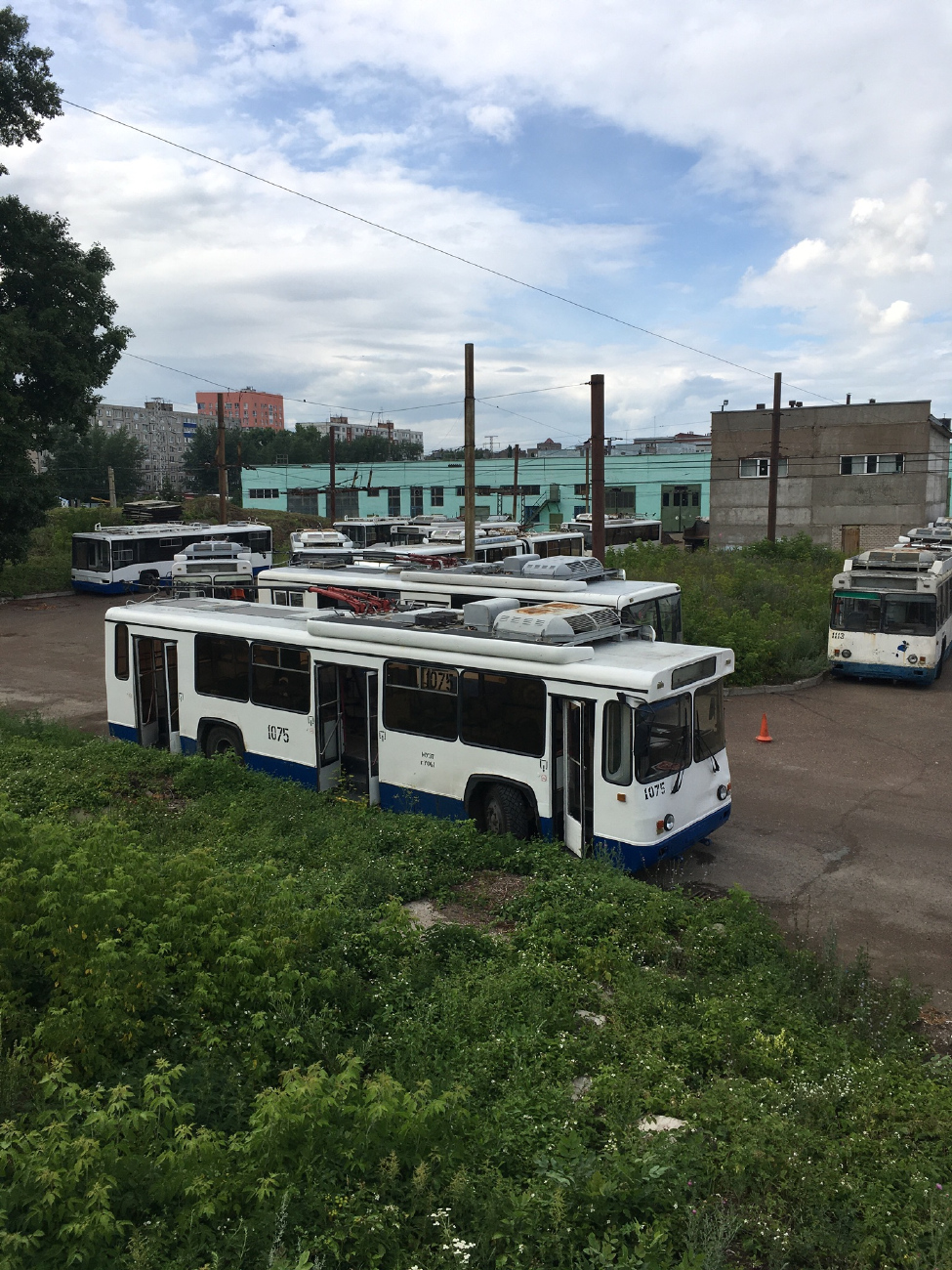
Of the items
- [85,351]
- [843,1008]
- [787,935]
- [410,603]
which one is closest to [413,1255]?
[843,1008]

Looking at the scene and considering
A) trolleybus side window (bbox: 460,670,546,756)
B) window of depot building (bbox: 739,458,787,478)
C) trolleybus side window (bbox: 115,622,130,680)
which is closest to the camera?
trolleybus side window (bbox: 460,670,546,756)

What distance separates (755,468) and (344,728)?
47637mm

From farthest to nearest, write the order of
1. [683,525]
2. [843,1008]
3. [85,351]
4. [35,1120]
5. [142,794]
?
[683,525]
[85,351]
[142,794]
[843,1008]
[35,1120]

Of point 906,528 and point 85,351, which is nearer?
point 85,351

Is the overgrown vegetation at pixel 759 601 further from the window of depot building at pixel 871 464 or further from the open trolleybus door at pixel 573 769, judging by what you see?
the window of depot building at pixel 871 464

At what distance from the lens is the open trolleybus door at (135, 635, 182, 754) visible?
48.4 ft

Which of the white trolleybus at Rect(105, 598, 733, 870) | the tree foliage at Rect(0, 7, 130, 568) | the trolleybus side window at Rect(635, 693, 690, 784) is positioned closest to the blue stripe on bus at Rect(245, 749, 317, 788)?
the white trolleybus at Rect(105, 598, 733, 870)

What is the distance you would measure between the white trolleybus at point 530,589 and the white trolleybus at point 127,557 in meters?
21.4

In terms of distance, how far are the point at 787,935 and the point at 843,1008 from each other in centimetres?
161

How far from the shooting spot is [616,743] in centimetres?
962

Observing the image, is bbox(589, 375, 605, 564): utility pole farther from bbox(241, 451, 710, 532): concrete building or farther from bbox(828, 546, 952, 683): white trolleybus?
bbox(241, 451, 710, 532): concrete building

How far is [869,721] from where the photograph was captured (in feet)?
59.5

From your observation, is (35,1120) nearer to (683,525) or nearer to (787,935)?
(787,935)

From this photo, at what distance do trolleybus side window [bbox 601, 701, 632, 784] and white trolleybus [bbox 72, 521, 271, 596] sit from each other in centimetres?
3095
